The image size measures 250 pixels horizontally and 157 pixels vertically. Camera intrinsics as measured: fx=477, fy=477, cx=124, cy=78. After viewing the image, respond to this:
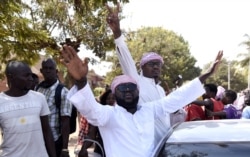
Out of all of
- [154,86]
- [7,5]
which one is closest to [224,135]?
[154,86]

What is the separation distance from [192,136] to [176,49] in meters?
44.6

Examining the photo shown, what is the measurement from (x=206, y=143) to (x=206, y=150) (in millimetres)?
58

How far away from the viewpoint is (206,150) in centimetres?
331

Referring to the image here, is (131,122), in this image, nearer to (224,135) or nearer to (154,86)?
(224,135)

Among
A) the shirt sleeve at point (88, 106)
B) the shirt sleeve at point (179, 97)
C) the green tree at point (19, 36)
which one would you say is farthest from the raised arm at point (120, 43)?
the green tree at point (19, 36)

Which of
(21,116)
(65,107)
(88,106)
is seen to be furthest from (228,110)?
(88,106)

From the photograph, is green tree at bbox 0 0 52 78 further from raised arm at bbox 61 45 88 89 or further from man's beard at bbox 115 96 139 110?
raised arm at bbox 61 45 88 89

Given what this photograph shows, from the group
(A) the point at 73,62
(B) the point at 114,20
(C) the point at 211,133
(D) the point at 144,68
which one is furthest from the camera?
(D) the point at 144,68

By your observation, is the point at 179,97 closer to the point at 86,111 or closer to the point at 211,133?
the point at 211,133

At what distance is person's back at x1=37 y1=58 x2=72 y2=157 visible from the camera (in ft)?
14.6

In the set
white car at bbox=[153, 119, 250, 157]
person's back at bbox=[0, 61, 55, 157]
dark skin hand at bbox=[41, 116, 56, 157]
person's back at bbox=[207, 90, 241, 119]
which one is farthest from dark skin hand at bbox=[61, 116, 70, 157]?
person's back at bbox=[207, 90, 241, 119]

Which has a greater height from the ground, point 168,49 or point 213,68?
point 168,49

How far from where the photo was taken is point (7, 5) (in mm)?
6316

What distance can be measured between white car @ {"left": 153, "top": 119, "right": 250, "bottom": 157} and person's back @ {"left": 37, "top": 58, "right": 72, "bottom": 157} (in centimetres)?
124
